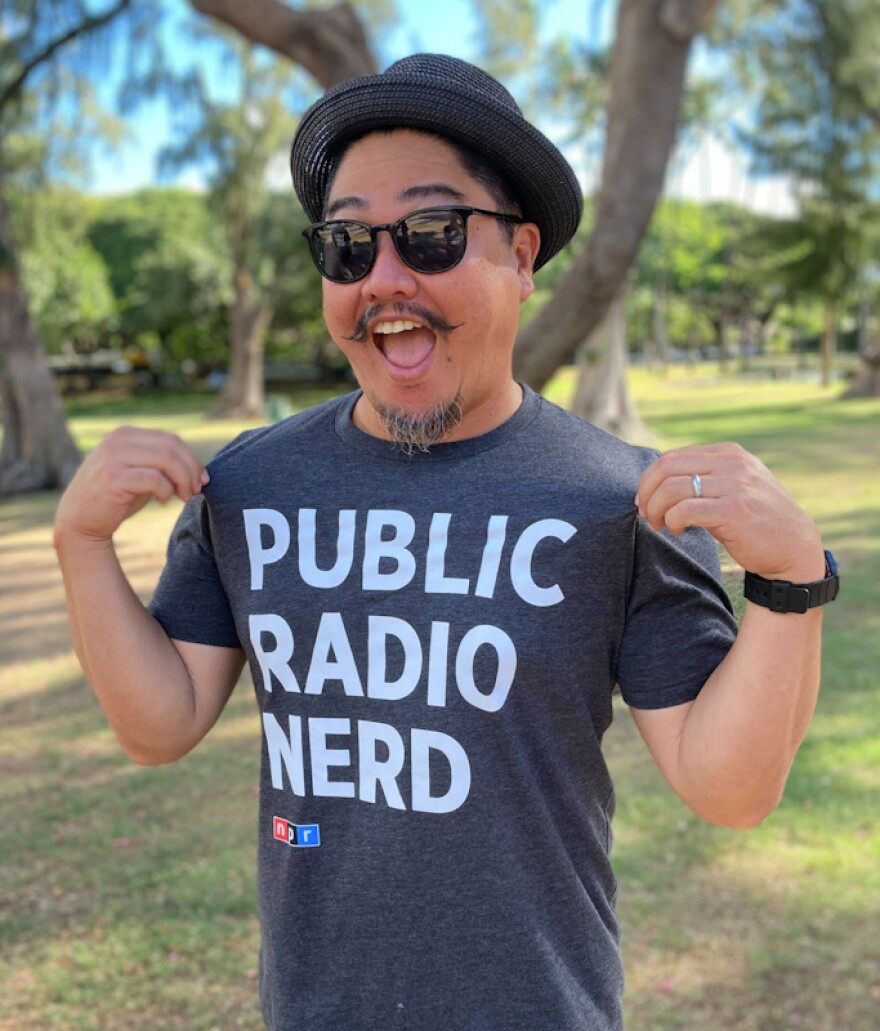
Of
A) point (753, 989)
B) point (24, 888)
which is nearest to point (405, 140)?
point (753, 989)

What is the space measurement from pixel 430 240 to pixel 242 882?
316cm

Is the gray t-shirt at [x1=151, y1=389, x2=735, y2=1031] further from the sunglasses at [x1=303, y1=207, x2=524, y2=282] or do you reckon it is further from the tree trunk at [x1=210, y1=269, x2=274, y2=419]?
the tree trunk at [x1=210, y1=269, x2=274, y2=419]

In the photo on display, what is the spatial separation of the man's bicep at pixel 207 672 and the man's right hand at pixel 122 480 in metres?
0.24

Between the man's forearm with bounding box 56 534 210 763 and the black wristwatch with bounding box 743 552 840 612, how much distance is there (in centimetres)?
88

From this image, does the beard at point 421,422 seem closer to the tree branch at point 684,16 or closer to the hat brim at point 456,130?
the hat brim at point 456,130

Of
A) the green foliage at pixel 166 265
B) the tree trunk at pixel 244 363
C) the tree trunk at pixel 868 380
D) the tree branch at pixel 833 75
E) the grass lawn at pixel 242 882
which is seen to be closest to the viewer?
the grass lawn at pixel 242 882

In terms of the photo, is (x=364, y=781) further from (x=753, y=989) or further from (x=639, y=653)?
(x=753, y=989)

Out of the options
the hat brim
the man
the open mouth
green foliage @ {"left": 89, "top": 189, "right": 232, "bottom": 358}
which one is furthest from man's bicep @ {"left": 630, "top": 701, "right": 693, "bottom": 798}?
green foliage @ {"left": 89, "top": 189, "right": 232, "bottom": 358}

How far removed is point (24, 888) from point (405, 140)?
11.5 feet

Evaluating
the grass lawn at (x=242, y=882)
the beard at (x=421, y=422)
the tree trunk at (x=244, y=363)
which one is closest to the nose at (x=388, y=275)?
the beard at (x=421, y=422)

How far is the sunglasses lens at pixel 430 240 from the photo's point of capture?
158 centimetres

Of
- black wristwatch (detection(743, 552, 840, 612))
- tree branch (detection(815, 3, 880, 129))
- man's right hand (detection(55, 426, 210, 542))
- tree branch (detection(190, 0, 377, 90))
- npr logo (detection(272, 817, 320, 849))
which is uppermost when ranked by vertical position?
tree branch (detection(815, 3, 880, 129))

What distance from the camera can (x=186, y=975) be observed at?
11.6ft

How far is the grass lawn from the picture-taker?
11.0 feet
